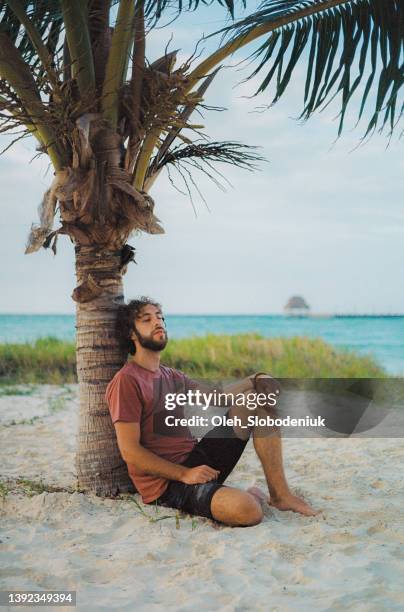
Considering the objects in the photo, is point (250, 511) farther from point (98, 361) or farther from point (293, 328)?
point (293, 328)

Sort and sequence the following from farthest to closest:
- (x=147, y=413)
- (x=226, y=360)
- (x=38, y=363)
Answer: (x=38, y=363)
(x=226, y=360)
(x=147, y=413)

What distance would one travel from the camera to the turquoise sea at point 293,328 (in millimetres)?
30328

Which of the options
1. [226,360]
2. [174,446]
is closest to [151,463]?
[174,446]

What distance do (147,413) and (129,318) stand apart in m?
0.57

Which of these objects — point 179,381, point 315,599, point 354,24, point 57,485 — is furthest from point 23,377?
point 315,599

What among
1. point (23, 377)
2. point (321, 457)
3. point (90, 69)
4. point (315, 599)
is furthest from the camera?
point (23, 377)

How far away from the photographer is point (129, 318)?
3902 mm

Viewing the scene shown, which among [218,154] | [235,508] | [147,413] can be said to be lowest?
[235,508]

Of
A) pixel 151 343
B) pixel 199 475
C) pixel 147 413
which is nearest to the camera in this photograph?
pixel 199 475

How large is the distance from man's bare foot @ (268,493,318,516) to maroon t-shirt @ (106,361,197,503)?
566 millimetres

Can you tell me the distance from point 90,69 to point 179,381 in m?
1.82

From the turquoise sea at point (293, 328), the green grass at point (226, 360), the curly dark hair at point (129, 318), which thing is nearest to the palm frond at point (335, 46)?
the curly dark hair at point (129, 318)

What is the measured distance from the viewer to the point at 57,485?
14.3 ft

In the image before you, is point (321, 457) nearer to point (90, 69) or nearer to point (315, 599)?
point (315, 599)
